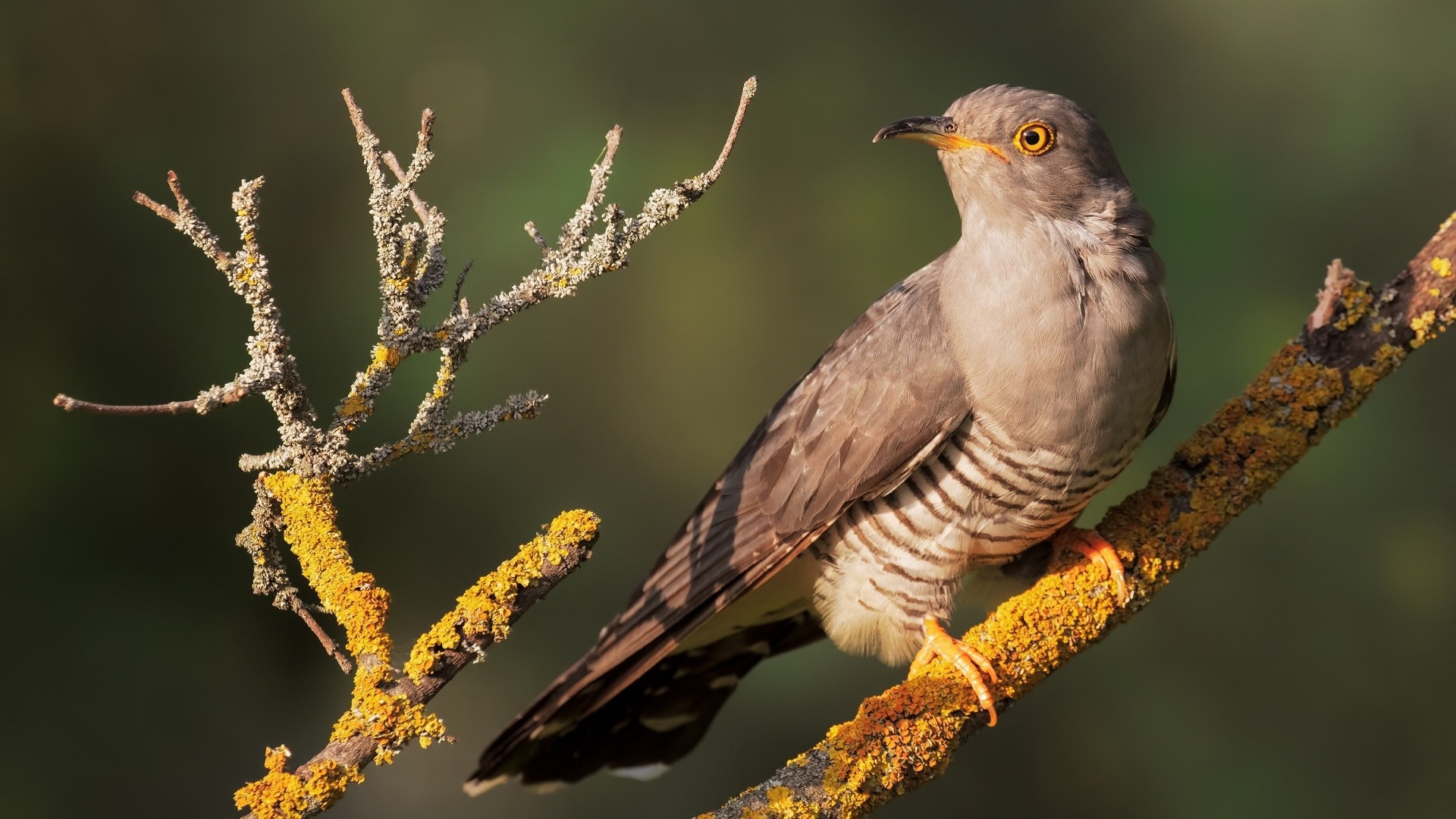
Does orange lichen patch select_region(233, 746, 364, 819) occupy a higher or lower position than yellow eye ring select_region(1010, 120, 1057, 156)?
lower

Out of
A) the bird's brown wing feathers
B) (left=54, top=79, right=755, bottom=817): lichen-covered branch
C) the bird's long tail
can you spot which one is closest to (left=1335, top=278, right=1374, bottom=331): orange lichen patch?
the bird's brown wing feathers

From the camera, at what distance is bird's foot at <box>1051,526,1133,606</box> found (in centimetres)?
186

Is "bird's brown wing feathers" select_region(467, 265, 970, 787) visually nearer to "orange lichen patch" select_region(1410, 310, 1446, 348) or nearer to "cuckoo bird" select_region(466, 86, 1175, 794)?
"cuckoo bird" select_region(466, 86, 1175, 794)

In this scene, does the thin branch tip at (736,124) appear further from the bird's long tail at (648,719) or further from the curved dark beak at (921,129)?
the bird's long tail at (648,719)

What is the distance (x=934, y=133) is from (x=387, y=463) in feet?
3.26

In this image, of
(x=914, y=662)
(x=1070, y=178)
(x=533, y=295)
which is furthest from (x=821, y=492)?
(x=533, y=295)

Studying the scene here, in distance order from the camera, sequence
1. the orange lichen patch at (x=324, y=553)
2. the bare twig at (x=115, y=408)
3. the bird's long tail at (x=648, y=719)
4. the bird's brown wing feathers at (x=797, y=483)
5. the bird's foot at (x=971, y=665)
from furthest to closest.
Result: the bird's long tail at (x=648, y=719) → the bird's brown wing feathers at (x=797, y=483) → the bird's foot at (x=971, y=665) → the orange lichen patch at (x=324, y=553) → the bare twig at (x=115, y=408)

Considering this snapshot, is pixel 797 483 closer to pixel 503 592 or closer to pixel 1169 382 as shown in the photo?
pixel 1169 382

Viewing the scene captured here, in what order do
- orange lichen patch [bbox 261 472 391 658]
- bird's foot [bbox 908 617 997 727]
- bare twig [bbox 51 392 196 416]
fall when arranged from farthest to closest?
bird's foot [bbox 908 617 997 727]
orange lichen patch [bbox 261 472 391 658]
bare twig [bbox 51 392 196 416]

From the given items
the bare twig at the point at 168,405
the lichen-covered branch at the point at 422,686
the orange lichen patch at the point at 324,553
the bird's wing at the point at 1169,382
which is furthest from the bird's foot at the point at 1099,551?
the bare twig at the point at 168,405

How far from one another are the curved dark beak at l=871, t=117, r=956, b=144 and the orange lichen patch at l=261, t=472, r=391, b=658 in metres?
0.99

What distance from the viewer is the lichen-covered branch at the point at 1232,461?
180 centimetres

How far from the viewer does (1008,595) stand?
2.17 meters

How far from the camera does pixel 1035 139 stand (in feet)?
5.85
